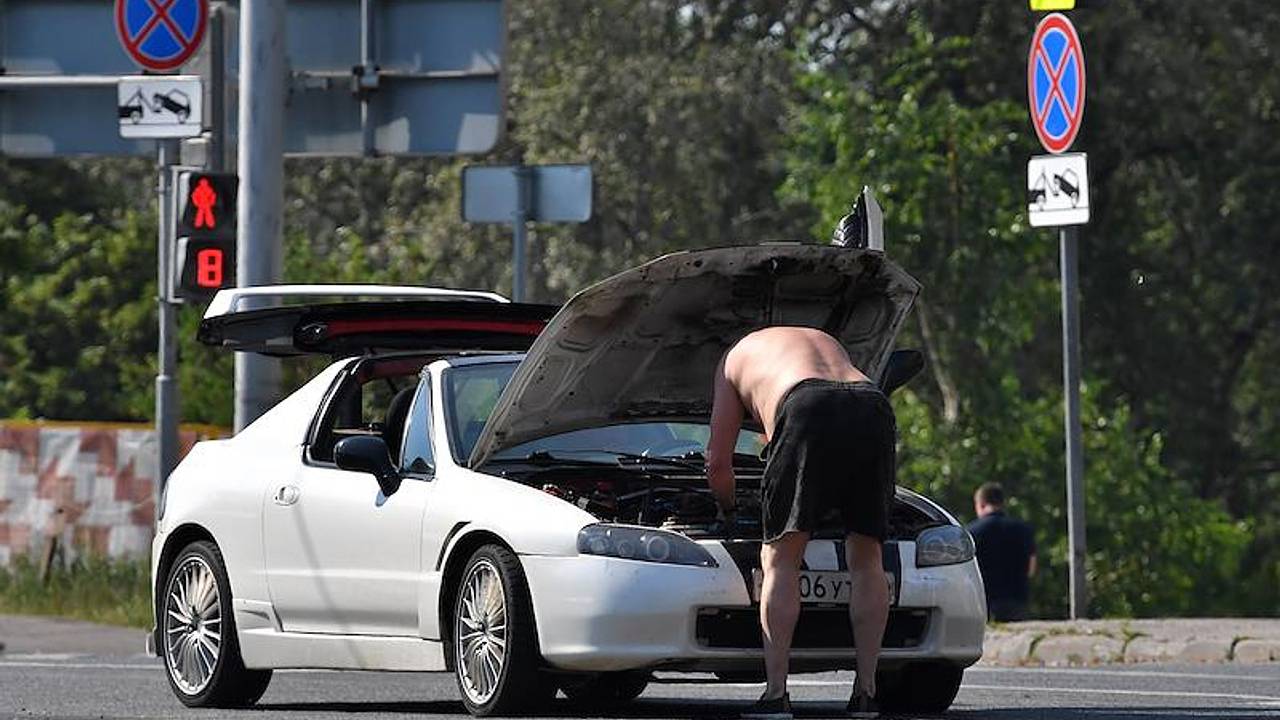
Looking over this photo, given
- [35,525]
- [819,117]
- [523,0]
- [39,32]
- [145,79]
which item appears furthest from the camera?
[523,0]

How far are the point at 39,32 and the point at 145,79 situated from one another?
16.9ft

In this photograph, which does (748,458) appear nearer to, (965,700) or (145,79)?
(965,700)

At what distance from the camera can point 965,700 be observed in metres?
12.4

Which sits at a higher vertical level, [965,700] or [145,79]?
[145,79]

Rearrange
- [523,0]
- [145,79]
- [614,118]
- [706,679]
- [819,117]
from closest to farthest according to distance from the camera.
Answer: [706,679] → [145,79] → [819,117] → [614,118] → [523,0]

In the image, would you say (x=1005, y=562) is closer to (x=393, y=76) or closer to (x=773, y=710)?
(x=393, y=76)

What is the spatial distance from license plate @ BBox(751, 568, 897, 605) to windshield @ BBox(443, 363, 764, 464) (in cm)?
137

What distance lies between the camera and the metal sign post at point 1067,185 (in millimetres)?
17891

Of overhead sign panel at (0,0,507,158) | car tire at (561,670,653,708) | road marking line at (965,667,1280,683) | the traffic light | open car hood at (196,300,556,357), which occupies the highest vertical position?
overhead sign panel at (0,0,507,158)

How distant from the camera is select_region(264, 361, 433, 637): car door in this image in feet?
37.1

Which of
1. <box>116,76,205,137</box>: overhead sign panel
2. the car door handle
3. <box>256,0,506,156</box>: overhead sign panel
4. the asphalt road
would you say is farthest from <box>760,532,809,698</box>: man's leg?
<box>256,0,506,156</box>: overhead sign panel

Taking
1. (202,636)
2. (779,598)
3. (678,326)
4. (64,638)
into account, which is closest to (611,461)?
(678,326)

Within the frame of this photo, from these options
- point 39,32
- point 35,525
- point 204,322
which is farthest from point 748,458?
point 35,525

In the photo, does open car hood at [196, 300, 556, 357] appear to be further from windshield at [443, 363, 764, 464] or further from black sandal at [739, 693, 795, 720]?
black sandal at [739, 693, 795, 720]
